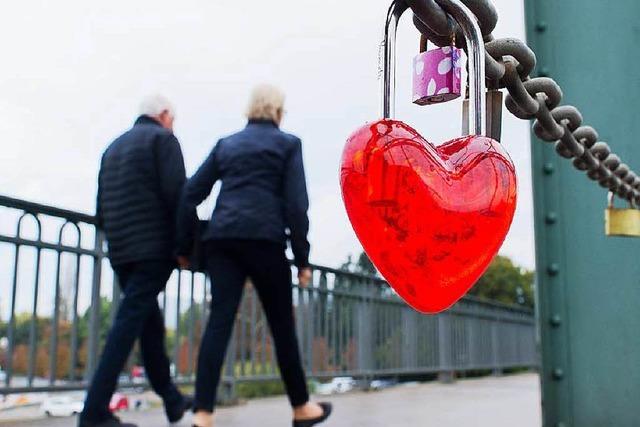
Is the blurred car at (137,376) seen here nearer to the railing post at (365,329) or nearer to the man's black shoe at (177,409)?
the man's black shoe at (177,409)

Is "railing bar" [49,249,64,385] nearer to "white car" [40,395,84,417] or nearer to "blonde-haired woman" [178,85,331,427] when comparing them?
"white car" [40,395,84,417]

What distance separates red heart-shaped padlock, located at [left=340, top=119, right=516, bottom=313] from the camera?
48 cm

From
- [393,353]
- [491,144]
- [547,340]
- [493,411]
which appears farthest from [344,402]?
[491,144]

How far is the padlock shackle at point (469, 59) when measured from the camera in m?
0.56

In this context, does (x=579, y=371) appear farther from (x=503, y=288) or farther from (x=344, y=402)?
(x=503, y=288)

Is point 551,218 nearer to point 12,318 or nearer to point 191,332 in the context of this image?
point 12,318

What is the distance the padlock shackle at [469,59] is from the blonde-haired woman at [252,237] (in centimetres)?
293

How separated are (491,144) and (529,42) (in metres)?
1.73

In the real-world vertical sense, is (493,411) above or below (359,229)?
below

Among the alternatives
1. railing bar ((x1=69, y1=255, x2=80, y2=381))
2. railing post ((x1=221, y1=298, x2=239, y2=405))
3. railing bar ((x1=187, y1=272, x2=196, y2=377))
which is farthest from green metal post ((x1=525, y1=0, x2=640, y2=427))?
railing post ((x1=221, y1=298, x2=239, y2=405))

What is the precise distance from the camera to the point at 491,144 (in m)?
0.55

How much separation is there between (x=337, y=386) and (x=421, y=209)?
774cm

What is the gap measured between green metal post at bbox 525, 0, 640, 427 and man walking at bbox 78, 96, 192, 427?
2.00 metres

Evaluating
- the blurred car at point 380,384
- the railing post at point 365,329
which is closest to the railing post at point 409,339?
the blurred car at point 380,384
